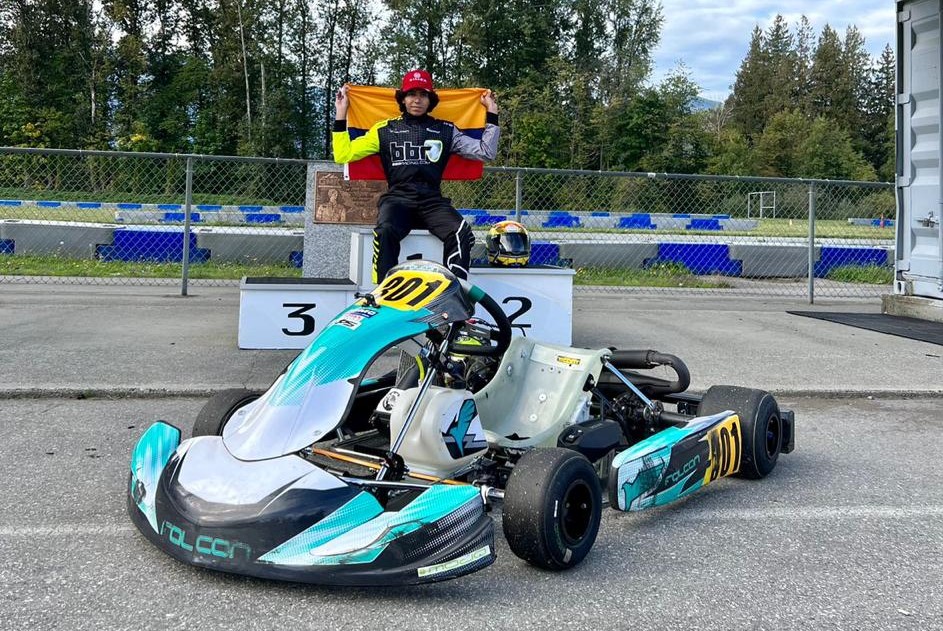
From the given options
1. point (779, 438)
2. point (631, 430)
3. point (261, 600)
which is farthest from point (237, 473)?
point (779, 438)

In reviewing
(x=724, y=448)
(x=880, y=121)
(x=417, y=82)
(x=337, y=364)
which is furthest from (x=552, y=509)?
(x=880, y=121)

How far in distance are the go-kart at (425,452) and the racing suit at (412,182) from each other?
9.27 feet

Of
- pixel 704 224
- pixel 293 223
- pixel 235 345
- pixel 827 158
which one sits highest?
pixel 827 158

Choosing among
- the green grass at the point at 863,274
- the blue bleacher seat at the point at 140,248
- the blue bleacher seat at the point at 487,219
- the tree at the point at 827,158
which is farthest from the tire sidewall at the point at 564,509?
the tree at the point at 827,158

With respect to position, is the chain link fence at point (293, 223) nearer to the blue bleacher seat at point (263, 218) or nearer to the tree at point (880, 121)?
the blue bleacher seat at point (263, 218)

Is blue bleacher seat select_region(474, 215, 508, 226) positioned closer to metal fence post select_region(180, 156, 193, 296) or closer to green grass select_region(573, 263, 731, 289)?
green grass select_region(573, 263, 731, 289)

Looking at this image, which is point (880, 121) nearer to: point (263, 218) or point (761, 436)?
point (263, 218)

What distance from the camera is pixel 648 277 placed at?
1354 cm

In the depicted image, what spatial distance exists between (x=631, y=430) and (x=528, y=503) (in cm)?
144

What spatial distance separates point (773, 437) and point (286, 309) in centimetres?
399

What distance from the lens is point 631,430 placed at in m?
4.26

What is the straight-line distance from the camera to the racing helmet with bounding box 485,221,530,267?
6.98m

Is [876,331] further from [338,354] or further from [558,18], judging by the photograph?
[558,18]

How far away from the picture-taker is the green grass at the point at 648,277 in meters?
12.9
